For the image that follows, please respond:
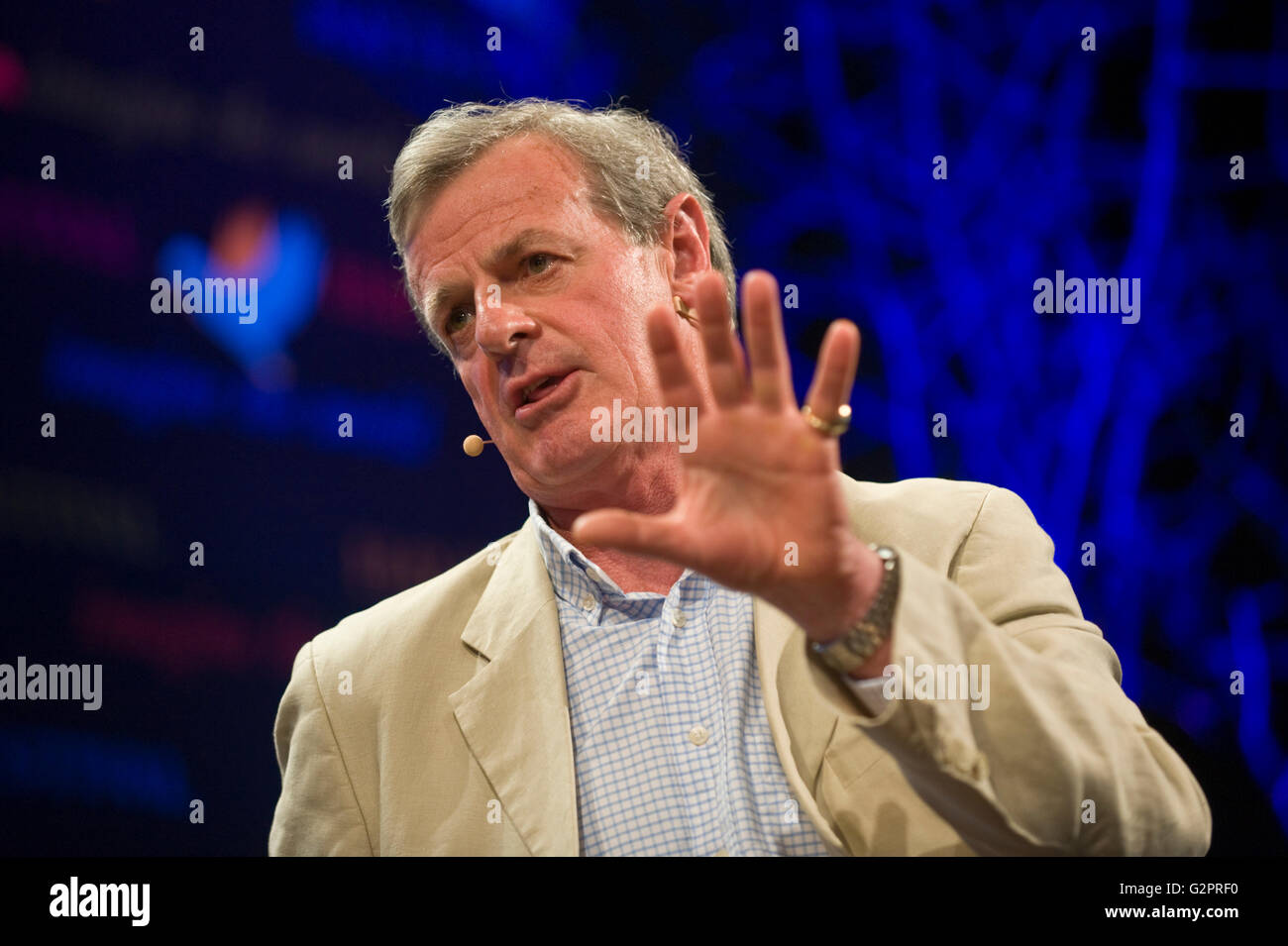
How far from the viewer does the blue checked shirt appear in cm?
167

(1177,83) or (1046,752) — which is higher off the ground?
(1177,83)

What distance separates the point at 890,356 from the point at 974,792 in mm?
1716

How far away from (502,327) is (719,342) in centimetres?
81

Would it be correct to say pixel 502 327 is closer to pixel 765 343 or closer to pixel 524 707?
pixel 524 707

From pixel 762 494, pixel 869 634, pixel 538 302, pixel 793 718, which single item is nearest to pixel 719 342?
pixel 762 494

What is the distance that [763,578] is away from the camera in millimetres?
1228

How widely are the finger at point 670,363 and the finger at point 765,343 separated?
0.07 meters

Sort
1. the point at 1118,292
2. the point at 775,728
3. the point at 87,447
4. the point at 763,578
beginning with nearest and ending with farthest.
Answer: the point at 763,578, the point at 775,728, the point at 87,447, the point at 1118,292

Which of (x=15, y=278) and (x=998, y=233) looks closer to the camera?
(x=15, y=278)

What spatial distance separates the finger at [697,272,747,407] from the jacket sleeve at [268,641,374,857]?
3.48ft

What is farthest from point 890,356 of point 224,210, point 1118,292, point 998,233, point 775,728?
point 224,210

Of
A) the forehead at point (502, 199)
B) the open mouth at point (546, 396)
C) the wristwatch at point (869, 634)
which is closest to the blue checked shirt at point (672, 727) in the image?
the open mouth at point (546, 396)
